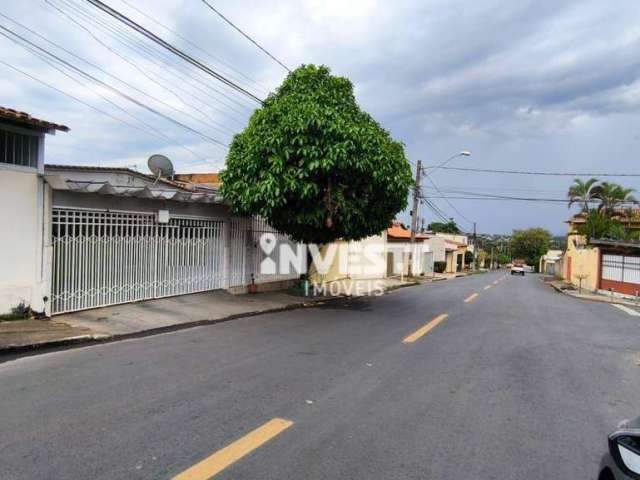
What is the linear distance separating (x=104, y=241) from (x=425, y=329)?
7.11 metres

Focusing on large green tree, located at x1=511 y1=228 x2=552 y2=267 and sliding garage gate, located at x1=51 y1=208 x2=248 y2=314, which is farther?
large green tree, located at x1=511 y1=228 x2=552 y2=267

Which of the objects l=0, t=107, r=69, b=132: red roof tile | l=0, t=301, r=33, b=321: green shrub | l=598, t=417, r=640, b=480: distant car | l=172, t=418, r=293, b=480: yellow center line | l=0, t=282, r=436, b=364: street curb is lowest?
l=0, t=282, r=436, b=364: street curb

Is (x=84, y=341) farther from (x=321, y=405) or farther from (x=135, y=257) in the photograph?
(x=321, y=405)

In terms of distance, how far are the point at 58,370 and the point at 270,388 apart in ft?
8.97

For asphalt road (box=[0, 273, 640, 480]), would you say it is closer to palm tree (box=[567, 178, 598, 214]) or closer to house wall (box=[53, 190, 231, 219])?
house wall (box=[53, 190, 231, 219])

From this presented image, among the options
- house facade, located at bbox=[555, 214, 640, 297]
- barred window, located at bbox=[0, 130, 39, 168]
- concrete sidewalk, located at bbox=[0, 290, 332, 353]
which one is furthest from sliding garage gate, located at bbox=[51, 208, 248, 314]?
house facade, located at bbox=[555, 214, 640, 297]

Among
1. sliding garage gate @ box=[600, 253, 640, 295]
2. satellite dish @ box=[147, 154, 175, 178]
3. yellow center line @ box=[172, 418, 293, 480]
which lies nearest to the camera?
yellow center line @ box=[172, 418, 293, 480]

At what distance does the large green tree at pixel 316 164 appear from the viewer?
33.7ft

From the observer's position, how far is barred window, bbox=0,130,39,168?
791 centimetres

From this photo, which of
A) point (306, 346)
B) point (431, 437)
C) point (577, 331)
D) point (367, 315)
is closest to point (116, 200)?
point (306, 346)

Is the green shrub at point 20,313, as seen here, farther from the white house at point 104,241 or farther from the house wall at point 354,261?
the house wall at point 354,261

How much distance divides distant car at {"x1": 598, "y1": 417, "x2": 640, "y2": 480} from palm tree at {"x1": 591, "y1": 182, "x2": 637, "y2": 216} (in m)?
35.2

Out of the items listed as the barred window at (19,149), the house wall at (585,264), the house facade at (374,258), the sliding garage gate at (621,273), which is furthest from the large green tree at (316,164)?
the house wall at (585,264)

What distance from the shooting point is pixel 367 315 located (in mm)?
11359
